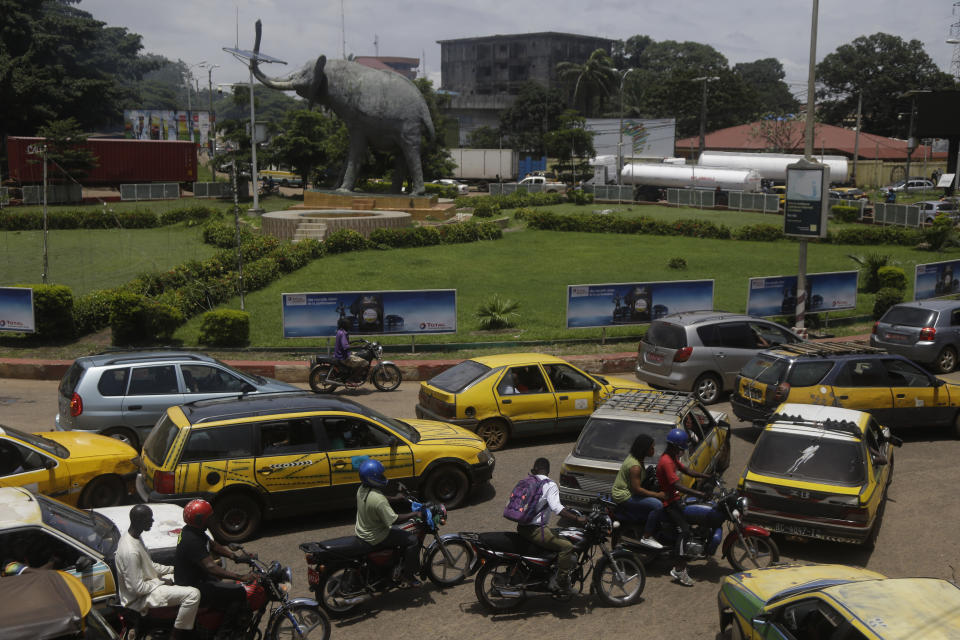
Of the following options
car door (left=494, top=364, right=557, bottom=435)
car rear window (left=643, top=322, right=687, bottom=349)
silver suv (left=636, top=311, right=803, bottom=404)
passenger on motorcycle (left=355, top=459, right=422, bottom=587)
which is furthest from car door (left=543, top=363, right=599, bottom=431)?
passenger on motorcycle (left=355, top=459, right=422, bottom=587)

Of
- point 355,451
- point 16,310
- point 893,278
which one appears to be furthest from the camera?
point 893,278

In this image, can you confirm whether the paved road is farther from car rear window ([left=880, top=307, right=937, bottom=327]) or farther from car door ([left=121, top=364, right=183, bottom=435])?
car rear window ([left=880, top=307, right=937, bottom=327])

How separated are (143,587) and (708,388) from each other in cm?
1143

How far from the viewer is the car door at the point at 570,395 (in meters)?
13.2

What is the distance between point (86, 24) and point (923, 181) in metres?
68.9

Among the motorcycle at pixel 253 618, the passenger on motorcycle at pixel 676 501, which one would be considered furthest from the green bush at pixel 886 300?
the motorcycle at pixel 253 618

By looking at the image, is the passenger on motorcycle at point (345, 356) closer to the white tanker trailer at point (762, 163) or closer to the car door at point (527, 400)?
the car door at point (527, 400)

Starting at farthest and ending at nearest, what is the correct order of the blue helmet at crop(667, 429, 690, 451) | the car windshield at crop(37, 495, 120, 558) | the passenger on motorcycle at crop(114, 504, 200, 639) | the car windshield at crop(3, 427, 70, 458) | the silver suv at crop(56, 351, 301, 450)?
1. the silver suv at crop(56, 351, 301, 450)
2. the car windshield at crop(3, 427, 70, 458)
3. the blue helmet at crop(667, 429, 690, 451)
4. the car windshield at crop(37, 495, 120, 558)
5. the passenger on motorcycle at crop(114, 504, 200, 639)

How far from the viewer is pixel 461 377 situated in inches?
520

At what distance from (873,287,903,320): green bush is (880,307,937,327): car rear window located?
385cm

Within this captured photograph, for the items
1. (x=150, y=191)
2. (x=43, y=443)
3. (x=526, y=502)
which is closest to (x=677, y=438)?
(x=526, y=502)

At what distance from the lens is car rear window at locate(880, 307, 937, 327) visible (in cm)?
1823

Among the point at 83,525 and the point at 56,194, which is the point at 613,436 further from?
the point at 56,194

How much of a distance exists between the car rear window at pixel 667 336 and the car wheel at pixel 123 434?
8.94 meters
